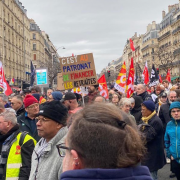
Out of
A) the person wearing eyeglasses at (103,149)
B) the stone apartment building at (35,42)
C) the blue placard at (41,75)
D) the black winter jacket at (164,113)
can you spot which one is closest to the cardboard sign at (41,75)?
the blue placard at (41,75)

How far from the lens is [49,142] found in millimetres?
2881

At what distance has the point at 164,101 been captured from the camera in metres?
8.49

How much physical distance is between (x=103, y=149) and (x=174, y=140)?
12.4ft

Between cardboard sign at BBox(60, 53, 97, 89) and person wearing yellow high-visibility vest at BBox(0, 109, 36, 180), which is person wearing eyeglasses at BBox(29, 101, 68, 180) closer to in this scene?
person wearing yellow high-visibility vest at BBox(0, 109, 36, 180)

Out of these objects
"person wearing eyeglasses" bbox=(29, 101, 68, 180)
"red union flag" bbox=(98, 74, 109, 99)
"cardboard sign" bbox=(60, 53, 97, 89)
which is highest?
"cardboard sign" bbox=(60, 53, 97, 89)

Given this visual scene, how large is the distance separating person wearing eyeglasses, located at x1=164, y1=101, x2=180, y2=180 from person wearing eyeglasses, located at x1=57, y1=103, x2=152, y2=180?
3.58 meters

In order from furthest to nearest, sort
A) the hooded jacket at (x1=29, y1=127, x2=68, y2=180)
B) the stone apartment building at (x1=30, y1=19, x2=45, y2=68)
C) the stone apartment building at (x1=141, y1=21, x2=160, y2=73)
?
the stone apartment building at (x1=141, y1=21, x2=160, y2=73) < the stone apartment building at (x1=30, y1=19, x2=45, y2=68) < the hooded jacket at (x1=29, y1=127, x2=68, y2=180)

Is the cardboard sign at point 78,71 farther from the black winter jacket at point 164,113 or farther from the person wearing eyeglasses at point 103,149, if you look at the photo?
the person wearing eyeglasses at point 103,149

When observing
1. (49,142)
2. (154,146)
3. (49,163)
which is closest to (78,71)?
(154,146)

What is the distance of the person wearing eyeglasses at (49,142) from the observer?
8.61 feet

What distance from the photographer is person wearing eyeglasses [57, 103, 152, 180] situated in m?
1.37

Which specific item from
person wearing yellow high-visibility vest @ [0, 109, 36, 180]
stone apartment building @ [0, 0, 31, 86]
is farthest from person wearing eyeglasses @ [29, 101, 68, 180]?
stone apartment building @ [0, 0, 31, 86]

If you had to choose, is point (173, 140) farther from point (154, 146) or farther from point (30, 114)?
point (30, 114)

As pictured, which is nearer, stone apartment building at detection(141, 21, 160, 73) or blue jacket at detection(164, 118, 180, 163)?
blue jacket at detection(164, 118, 180, 163)
